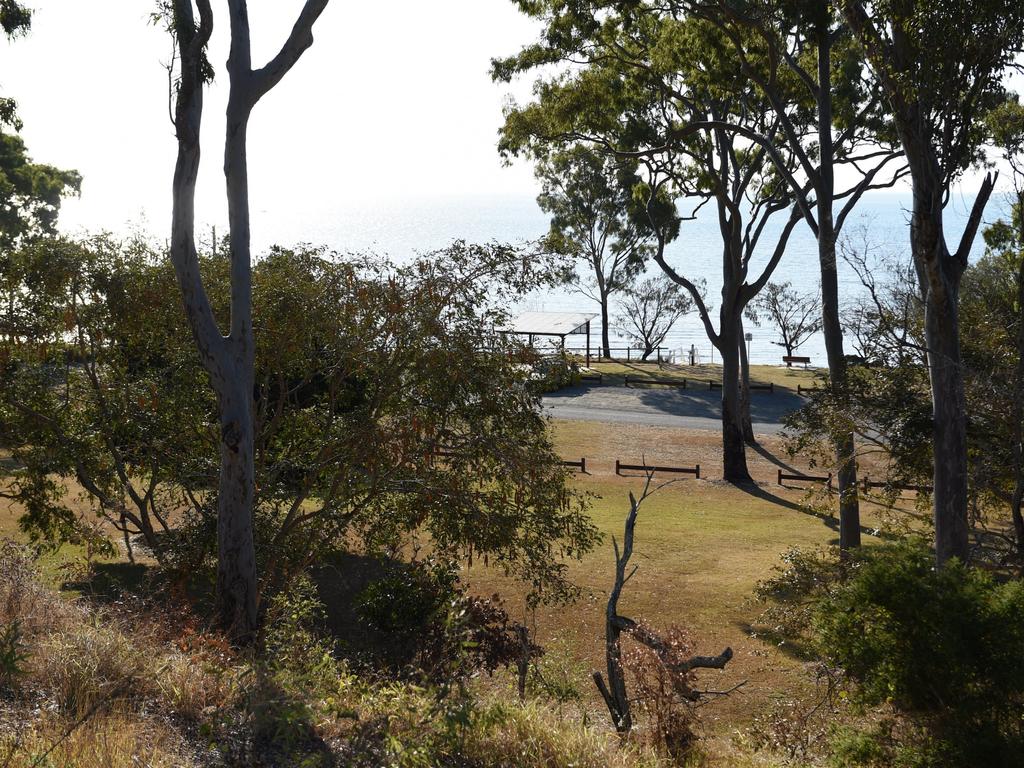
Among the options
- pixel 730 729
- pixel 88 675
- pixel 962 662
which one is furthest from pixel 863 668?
pixel 88 675

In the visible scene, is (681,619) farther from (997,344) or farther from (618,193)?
(618,193)

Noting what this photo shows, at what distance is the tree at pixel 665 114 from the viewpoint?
75.7ft

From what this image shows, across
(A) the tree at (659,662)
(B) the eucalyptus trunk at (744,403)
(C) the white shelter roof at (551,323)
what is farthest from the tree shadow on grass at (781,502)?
(C) the white shelter roof at (551,323)

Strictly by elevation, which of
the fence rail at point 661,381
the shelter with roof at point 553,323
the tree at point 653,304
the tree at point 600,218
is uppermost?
the tree at point 600,218

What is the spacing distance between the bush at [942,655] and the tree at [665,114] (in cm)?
1460

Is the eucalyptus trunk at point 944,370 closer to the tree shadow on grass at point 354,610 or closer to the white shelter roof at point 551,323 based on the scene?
the tree shadow on grass at point 354,610

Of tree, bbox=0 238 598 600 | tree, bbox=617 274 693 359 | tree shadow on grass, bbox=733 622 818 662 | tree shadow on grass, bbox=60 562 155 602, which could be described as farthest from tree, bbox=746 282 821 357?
tree, bbox=0 238 598 600

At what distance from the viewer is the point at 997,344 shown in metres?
15.9

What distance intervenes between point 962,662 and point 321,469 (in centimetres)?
867

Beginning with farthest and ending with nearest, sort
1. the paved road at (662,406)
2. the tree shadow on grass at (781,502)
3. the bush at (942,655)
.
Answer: the paved road at (662,406), the tree shadow on grass at (781,502), the bush at (942,655)

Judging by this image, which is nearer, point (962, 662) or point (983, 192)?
point (962, 662)

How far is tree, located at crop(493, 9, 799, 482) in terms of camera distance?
23078 mm

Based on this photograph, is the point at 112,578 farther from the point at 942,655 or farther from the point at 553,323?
the point at 553,323

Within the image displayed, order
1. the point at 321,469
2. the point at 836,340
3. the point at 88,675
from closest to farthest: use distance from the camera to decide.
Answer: the point at 88,675 → the point at 321,469 → the point at 836,340
